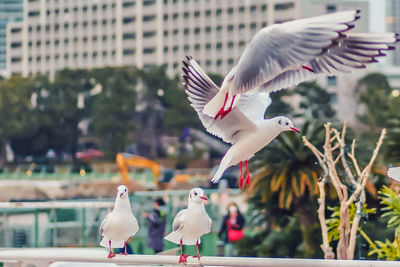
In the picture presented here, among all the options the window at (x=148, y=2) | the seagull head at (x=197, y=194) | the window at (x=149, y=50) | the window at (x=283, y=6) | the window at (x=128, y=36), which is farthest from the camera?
the window at (x=128, y=36)

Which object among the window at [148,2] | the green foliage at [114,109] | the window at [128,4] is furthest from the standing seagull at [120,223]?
the window at [128,4]

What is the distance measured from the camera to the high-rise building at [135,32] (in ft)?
374

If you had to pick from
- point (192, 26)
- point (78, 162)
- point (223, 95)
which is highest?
point (192, 26)

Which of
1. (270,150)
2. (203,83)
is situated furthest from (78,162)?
(203,83)

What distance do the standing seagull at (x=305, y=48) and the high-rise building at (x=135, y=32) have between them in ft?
349

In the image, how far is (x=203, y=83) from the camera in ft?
17.1

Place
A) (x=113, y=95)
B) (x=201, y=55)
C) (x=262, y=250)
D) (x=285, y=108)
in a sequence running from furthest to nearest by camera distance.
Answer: (x=201, y=55)
(x=113, y=95)
(x=285, y=108)
(x=262, y=250)

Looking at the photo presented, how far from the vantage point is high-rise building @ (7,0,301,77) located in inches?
4483

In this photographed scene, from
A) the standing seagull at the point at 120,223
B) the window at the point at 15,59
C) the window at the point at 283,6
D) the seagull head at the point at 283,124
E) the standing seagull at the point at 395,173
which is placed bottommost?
the standing seagull at the point at 120,223

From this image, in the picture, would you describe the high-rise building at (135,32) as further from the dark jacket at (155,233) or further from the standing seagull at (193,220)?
the standing seagull at (193,220)

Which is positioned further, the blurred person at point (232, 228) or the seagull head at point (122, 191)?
the blurred person at point (232, 228)

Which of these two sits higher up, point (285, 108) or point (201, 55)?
point (201, 55)

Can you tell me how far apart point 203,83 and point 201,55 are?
110592 millimetres

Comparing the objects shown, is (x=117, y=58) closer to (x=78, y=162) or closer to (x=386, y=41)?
(x=78, y=162)
